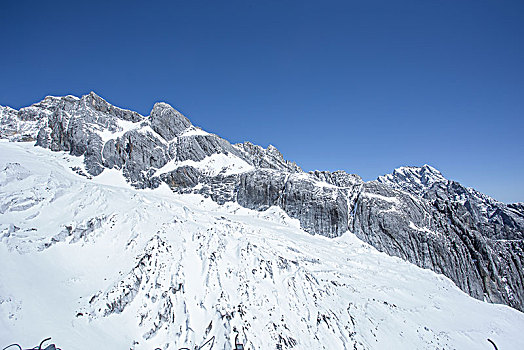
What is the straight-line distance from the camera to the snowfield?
2038 centimetres

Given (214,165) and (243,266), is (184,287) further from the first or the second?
(214,165)

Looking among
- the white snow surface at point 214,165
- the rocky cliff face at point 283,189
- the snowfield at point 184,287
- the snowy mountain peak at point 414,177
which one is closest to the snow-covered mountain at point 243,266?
the snowfield at point 184,287

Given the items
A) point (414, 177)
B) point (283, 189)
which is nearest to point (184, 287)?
point (283, 189)

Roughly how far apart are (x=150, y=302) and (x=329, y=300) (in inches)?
734

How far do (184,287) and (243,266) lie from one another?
23.0ft

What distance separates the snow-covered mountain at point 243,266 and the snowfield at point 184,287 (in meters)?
0.13

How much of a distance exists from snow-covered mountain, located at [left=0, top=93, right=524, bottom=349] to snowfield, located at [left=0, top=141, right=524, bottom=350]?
0.13m

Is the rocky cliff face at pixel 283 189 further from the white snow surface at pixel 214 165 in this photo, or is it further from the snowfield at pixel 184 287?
the snowfield at pixel 184 287

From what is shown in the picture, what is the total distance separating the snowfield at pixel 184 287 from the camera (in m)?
20.4

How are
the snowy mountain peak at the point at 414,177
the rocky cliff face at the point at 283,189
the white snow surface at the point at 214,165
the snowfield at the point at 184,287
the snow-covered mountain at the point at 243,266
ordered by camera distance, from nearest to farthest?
the snowfield at the point at 184,287, the snow-covered mountain at the point at 243,266, the rocky cliff face at the point at 283,189, the white snow surface at the point at 214,165, the snowy mountain peak at the point at 414,177

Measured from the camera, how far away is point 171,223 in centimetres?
3225

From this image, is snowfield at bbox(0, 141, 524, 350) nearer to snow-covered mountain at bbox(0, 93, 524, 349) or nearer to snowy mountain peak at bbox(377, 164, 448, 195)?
snow-covered mountain at bbox(0, 93, 524, 349)

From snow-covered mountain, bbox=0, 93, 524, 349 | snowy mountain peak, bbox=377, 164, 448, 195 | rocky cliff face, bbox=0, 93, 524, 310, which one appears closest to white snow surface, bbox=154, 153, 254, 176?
rocky cliff face, bbox=0, 93, 524, 310

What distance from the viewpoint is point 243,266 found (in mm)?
29172
